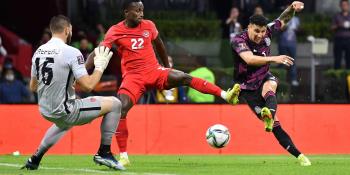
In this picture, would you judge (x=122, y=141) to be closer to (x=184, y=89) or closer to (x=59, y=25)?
(x=59, y=25)

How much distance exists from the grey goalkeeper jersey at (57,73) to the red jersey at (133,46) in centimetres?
227

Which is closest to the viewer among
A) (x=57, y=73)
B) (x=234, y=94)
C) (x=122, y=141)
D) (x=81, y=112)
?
(x=57, y=73)

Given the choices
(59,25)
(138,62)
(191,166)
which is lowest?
(191,166)

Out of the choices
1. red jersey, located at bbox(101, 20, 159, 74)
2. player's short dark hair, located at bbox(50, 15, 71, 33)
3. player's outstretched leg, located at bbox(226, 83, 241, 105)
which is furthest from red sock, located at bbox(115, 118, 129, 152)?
player's short dark hair, located at bbox(50, 15, 71, 33)

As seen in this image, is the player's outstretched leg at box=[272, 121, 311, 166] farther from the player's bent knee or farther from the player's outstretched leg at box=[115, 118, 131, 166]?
the player's bent knee

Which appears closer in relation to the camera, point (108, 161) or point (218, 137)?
point (108, 161)

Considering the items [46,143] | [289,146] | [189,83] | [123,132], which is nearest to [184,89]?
[189,83]

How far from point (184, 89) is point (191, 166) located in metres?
7.88

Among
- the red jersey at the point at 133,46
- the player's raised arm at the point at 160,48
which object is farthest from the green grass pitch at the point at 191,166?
the player's raised arm at the point at 160,48

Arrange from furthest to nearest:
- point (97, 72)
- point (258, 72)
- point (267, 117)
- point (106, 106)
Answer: point (258, 72)
point (267, 117)
point (106, 106)
point (97, 72)

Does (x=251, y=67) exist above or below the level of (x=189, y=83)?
above

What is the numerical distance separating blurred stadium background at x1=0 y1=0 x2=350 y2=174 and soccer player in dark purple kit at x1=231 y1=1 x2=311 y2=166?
4102 millimetres

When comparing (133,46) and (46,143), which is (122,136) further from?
(46,143)

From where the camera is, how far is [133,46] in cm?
1587
